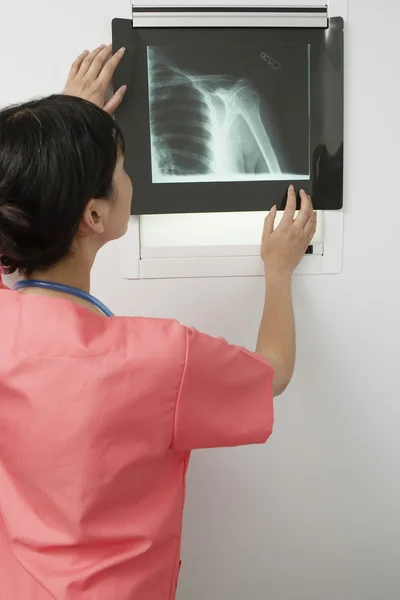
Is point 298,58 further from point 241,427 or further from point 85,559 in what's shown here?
point 85,559

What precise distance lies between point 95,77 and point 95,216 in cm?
41

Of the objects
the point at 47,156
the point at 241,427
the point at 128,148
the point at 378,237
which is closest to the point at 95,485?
the point at 241,427

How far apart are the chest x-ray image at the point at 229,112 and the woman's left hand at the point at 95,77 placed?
0.25 ft

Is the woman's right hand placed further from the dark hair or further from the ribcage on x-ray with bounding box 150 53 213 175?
the dark hair

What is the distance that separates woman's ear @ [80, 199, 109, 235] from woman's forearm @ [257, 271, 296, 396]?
35 cm

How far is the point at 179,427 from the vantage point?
0.78 meters

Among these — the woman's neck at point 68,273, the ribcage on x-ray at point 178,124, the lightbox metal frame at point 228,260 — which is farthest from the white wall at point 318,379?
the woman's neck at point 68,273

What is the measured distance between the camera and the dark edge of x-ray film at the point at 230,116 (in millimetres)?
1104

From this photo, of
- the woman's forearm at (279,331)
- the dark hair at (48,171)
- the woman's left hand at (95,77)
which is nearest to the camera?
the dark hair at (48,171)

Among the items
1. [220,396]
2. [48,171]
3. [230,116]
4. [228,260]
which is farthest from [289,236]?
[48,171]

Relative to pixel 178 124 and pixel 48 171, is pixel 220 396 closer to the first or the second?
pixel 48 171

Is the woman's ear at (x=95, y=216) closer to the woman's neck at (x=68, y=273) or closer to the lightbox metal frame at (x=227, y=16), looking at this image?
the woman's neck at (x=68, y=273)

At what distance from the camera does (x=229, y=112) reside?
1.13 m

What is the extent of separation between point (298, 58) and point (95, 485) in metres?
0.90
